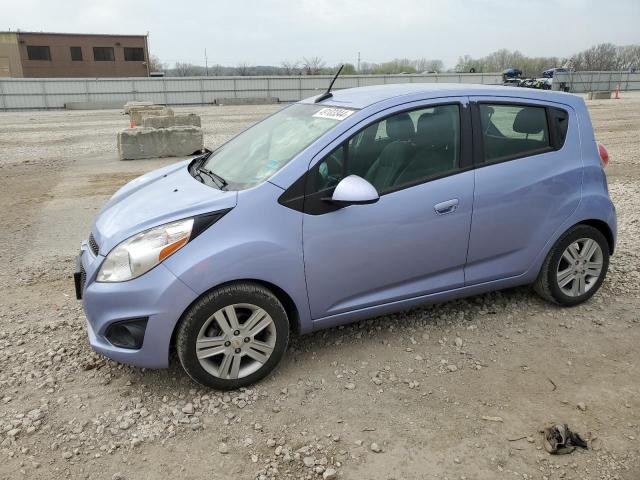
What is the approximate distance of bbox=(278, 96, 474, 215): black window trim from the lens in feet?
10.3

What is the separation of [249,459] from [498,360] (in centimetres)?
180

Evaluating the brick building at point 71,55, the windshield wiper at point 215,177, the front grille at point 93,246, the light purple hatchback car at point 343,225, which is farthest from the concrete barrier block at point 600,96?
the brick building at point 71,55

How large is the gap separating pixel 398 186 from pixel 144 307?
5.66 feet

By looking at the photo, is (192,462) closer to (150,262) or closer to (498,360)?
(150,262)

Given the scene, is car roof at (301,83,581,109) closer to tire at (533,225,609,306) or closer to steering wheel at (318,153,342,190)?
steering wheel at (318,153,342,190)

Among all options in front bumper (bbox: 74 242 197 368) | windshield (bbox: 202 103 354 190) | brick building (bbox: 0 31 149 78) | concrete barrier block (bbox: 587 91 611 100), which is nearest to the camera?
front bumper (bbox: 74 242 197 368)

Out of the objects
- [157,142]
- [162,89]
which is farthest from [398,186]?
[162,89]

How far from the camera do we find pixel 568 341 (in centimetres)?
375

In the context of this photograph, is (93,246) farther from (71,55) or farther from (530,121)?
(71,55)

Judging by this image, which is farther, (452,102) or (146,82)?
(146,82)

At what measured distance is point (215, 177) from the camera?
365cm

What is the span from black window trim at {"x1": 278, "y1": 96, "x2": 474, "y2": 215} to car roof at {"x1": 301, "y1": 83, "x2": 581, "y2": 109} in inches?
2.7

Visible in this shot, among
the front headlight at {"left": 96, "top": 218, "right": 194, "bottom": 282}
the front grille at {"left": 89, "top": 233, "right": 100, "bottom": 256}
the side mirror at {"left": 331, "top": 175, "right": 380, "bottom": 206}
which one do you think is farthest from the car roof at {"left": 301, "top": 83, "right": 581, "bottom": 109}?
the front grille at {"left": 89, "top": 233, "right": 100, "bottom": 256}

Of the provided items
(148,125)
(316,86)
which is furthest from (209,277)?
(316,86)
